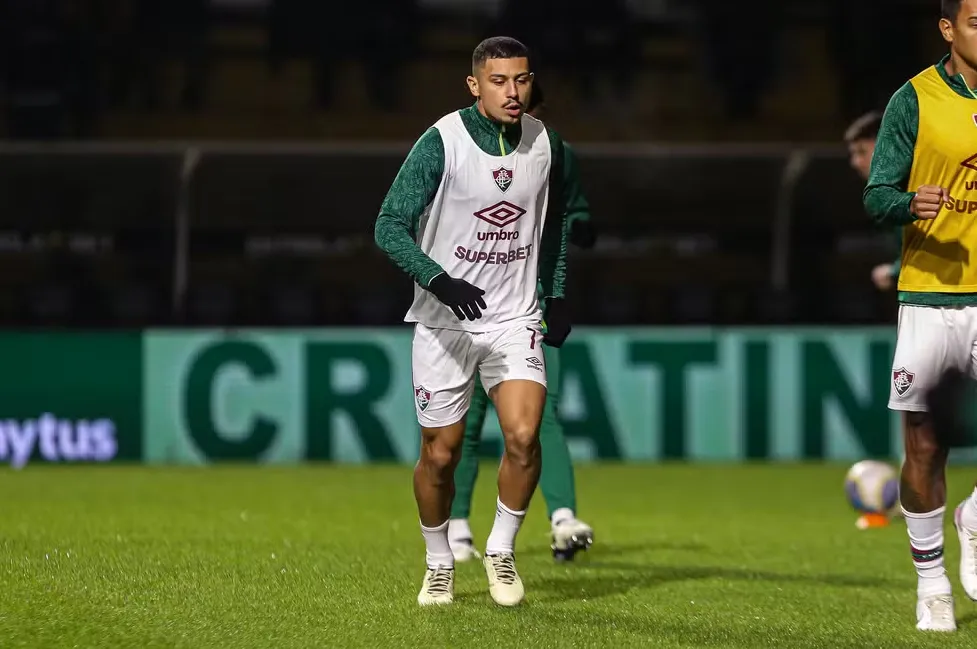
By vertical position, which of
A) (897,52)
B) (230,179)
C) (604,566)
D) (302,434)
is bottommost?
(302,434)

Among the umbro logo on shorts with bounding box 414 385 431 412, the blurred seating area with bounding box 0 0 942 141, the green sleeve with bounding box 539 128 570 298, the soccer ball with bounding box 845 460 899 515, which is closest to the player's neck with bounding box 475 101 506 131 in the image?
the green sleeve with bounding box 539 128 570 298

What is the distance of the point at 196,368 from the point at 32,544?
5566mm

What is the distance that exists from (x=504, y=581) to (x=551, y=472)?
151 centimetres

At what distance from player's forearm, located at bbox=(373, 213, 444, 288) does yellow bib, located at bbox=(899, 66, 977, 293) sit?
163 cm

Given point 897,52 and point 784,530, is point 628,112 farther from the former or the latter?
Result: point 784,530

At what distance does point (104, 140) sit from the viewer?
1563cm

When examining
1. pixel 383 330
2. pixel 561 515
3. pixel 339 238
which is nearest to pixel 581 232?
pixel 561 515

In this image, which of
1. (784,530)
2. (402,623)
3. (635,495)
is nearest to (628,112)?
(635,495)

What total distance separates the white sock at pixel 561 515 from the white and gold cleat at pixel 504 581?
4.08 feet

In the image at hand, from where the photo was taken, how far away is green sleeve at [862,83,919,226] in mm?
5215

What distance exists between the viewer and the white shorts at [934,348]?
525cm

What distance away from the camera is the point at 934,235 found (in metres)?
5.28

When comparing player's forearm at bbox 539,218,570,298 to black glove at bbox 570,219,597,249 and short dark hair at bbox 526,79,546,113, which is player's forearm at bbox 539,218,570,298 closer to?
short dark hair at bbox 526,79,546,113

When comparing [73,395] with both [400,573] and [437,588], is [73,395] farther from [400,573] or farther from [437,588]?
[437,588]
